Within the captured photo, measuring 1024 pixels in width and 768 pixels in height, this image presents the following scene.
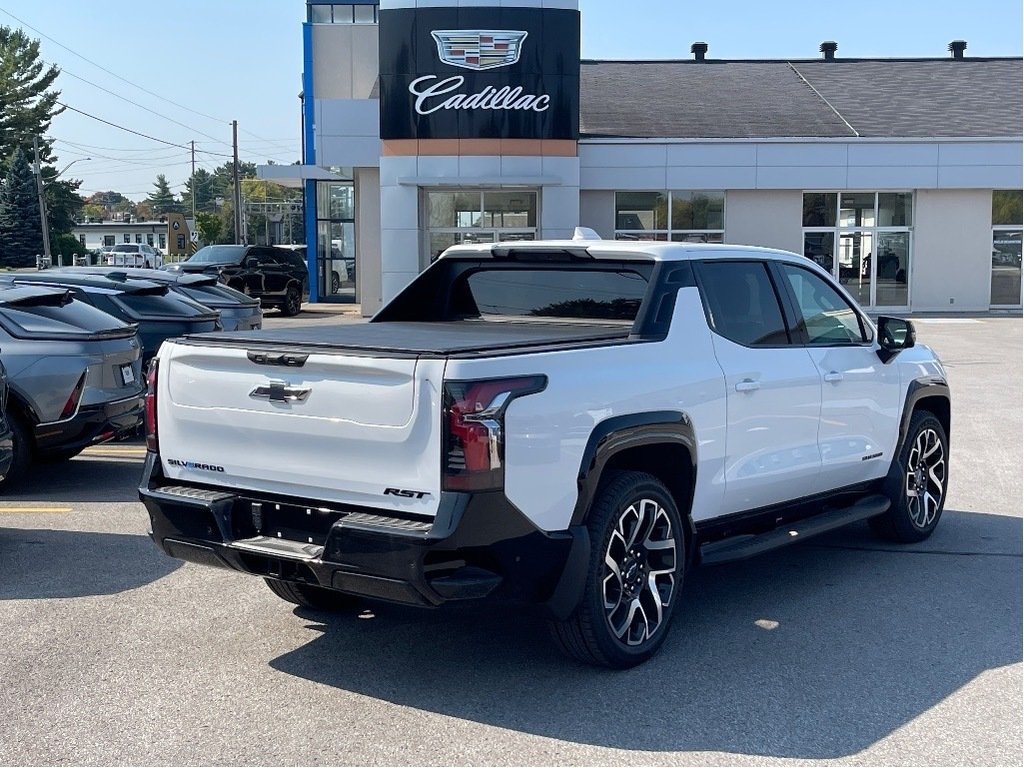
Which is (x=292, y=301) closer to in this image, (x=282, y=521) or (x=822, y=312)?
(x=822, y=312)

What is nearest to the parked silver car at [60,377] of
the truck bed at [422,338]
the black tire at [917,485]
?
the truck bed at [422,338]

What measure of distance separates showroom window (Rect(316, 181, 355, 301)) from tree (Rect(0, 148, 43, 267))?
45.8 metres

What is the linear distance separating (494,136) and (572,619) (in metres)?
22.2

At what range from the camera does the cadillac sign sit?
25.7 meters

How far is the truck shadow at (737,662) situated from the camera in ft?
15.3

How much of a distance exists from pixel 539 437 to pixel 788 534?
217 cm

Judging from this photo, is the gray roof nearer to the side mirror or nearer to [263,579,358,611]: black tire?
the side mirror

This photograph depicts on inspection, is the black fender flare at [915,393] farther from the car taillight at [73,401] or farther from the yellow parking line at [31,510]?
the car taillight at [73,401]

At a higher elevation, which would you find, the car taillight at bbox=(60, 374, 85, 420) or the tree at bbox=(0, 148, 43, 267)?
the tree at bbox=(0, 148, 43, 267)

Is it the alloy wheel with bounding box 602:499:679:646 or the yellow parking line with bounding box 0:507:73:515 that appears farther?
the yellow parking line with bounding box 0:507:73:515

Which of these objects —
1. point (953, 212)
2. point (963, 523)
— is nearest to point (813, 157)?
point (953, 212)

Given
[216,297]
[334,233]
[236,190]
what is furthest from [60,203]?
[216,297]

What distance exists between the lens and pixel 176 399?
208 inches

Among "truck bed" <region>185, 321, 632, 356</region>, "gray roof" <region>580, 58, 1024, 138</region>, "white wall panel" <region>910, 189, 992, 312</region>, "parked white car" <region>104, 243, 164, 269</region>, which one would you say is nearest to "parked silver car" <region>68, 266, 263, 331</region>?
"truck bed" <region>185, 321, 632, 356</region>
